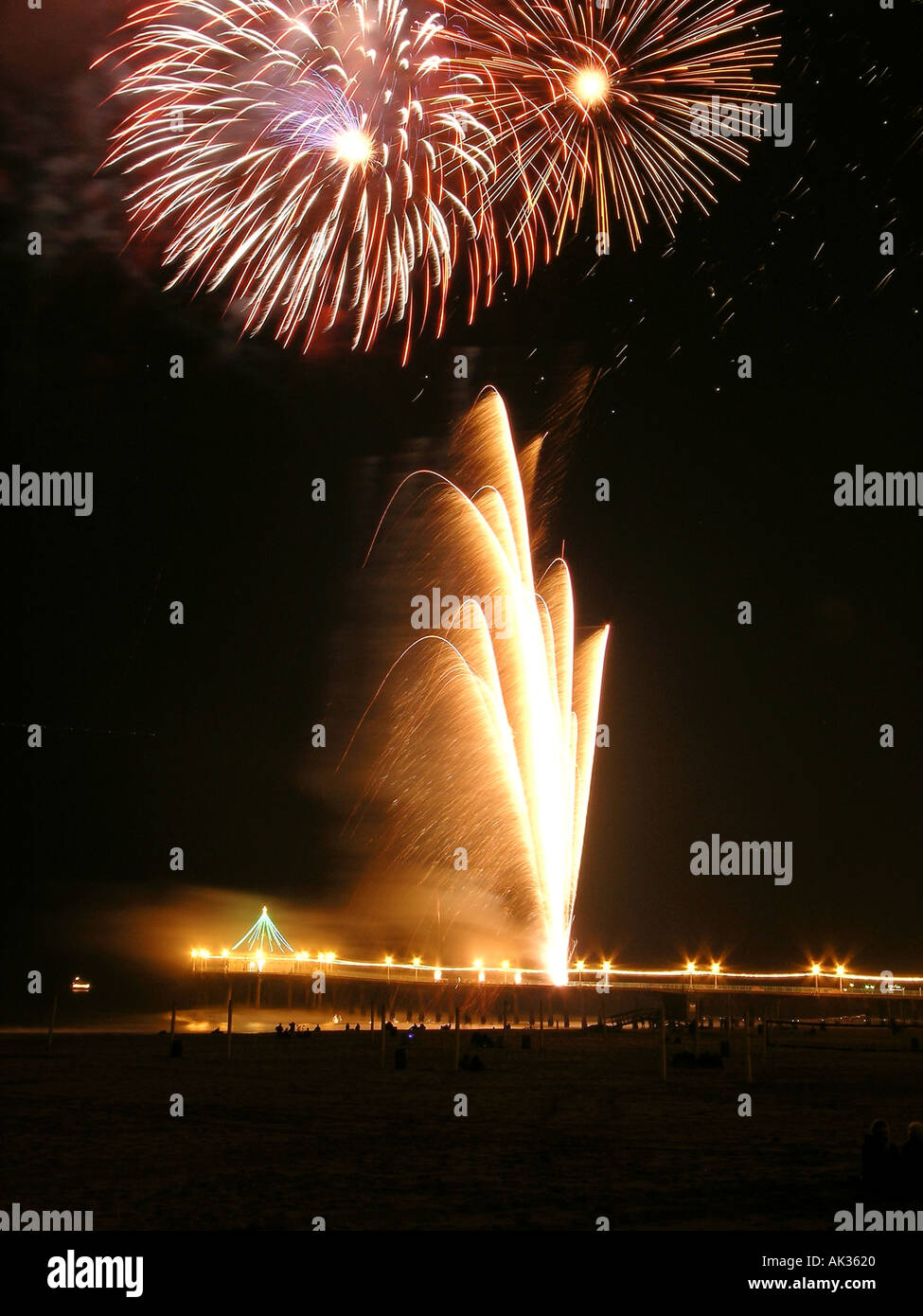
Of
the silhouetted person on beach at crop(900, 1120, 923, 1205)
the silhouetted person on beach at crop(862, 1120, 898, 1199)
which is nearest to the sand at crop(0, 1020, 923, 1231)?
the silhouetted person on beach at crop(862, 1120, 898, 1199)

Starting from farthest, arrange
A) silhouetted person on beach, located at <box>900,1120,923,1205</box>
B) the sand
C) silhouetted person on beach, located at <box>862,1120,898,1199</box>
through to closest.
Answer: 1. silhouetted person on beach, located at <box>862,1120,898,1199</box>
2. the sand
3. silhouetted person on beach, located at <box>900,1120,923,1205</box>

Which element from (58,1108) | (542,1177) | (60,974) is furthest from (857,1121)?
(60,974)

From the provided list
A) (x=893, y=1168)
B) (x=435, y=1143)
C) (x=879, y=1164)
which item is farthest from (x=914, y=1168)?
(x=435, y=1143)

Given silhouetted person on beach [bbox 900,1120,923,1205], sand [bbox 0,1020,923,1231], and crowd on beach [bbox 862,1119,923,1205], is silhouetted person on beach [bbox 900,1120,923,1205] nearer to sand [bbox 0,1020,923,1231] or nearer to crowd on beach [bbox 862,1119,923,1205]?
crowd on beach [bbox 862,1119,923,1205]

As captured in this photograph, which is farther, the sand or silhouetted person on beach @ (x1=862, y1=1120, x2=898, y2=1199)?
silhouetted person on beach @ (x1=862, y1=1120, x2=898, y2=1199)

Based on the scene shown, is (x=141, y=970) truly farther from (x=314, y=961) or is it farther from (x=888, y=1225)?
(x=888, y=1225)
